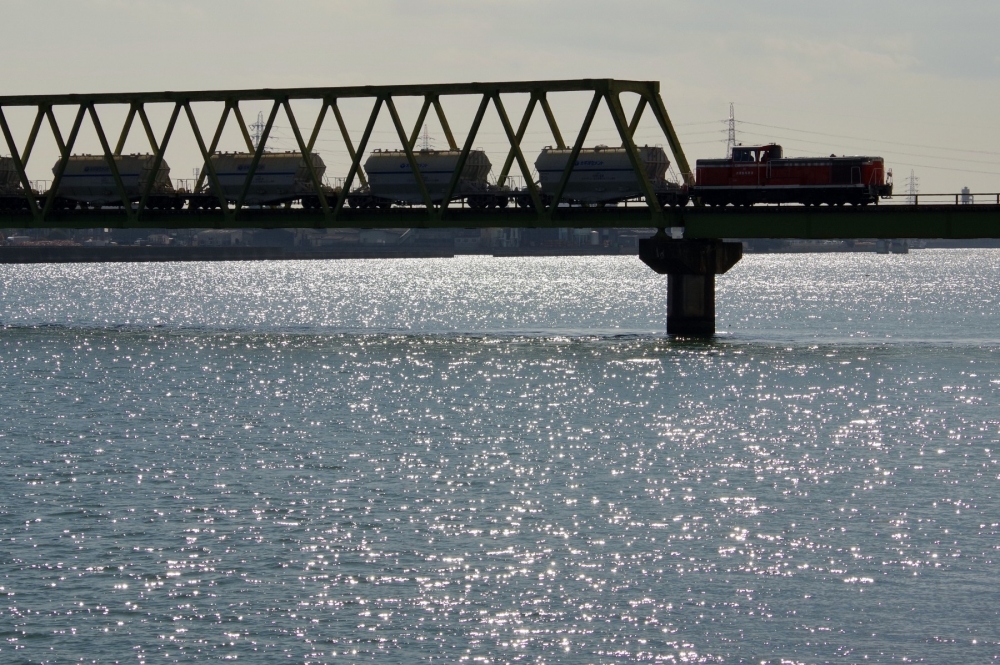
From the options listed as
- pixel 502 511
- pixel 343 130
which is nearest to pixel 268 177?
pixel 343 130

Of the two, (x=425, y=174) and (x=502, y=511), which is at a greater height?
(x=425, y=174)

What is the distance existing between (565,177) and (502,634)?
55603 millimetres

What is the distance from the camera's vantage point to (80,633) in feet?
79.1

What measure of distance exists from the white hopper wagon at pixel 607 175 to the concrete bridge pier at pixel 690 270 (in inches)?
119

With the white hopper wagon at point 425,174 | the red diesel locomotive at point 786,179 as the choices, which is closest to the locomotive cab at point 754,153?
the red diesel locomotive at point 786,179

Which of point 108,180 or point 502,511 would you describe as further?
point 108,180

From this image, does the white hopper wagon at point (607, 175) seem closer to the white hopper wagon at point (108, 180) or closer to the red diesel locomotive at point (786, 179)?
the red diesel locomotive at point (786, 179)

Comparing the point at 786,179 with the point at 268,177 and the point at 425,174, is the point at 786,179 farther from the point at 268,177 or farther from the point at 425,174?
the point at 268,177

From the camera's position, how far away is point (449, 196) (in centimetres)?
8144

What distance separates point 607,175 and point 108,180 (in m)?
30.3

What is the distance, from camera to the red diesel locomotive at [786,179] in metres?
76.8

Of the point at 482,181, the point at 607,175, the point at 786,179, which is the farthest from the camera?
the point at 482,181

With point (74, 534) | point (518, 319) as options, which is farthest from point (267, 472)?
point (518, 319)

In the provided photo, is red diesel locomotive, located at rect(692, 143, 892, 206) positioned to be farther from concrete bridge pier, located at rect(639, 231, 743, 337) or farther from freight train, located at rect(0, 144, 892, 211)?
concrete bridge pier, located at rect(639, 231, 743, 337)
